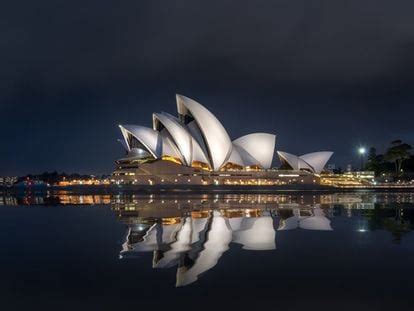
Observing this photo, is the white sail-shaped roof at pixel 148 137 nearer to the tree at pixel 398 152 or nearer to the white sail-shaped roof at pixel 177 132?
the white sail-shaped roof at pixel 177 132

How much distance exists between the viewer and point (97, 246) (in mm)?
13023

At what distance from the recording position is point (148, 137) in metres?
80.1

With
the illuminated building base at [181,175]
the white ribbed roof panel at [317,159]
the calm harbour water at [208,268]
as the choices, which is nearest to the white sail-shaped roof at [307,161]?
the white ribbed roof panel at [317,159]

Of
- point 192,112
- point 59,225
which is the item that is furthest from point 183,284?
point 192,112

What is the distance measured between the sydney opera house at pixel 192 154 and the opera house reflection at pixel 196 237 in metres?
56.7

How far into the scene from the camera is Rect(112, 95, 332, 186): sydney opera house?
3061 inches

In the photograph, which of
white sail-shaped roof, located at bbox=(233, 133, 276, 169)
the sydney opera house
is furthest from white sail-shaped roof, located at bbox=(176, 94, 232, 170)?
white sail-shaped roof, located at bbox=(233, 133, 276, 169)

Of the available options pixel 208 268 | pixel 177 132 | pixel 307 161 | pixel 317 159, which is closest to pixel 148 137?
pixel 177 132

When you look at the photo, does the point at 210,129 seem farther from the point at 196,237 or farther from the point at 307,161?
the point at 196,237

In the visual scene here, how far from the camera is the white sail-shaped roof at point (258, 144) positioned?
304 feet

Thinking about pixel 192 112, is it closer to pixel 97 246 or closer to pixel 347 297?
pixel 97 246

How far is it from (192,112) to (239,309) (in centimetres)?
6911

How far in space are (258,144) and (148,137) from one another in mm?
24685

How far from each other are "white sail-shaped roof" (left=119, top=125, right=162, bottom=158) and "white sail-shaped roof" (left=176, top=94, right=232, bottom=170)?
6136 millimetres
